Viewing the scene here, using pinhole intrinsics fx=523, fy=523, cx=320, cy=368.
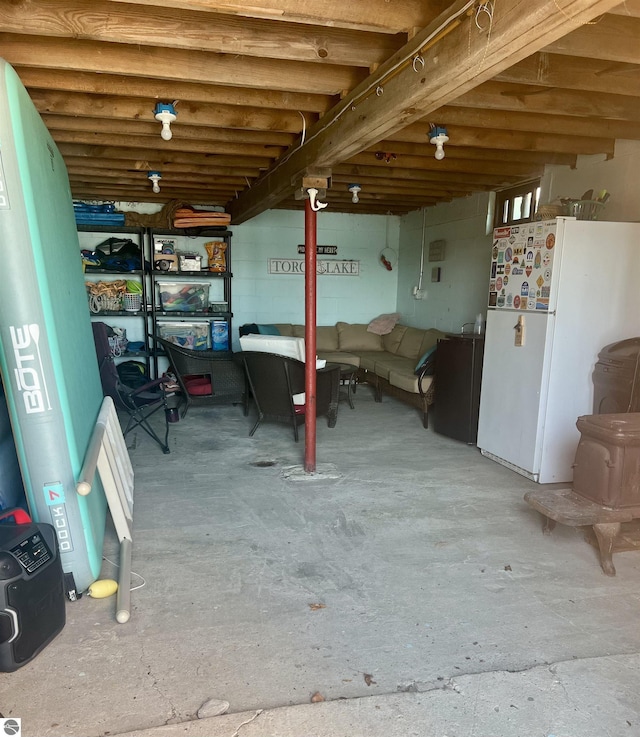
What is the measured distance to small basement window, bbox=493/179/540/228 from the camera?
505 centimetres

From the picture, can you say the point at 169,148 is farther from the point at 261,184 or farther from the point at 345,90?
the point at 345,90

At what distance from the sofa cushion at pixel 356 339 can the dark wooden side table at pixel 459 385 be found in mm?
2567

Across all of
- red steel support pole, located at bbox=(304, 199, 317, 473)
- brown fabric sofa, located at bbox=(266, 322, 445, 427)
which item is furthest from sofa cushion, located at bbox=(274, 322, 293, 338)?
red steel support pole, located at bbox=(304, 199, 317, 473)

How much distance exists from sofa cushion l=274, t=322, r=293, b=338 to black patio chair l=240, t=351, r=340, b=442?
2.33 metres

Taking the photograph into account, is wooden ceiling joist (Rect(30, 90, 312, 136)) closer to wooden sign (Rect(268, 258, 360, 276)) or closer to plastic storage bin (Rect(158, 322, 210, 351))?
plastic storage bin (Rect(158, 322, 210, 351))

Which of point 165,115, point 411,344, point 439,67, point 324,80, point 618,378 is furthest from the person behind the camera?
point 411,344

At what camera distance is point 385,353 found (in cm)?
722

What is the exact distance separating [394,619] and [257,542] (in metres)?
0.94

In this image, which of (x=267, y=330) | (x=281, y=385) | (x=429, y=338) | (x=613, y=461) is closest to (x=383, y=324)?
(x=429, y=338)

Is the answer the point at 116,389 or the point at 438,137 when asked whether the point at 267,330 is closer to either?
the point at 116,389

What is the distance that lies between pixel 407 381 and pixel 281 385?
147 cm

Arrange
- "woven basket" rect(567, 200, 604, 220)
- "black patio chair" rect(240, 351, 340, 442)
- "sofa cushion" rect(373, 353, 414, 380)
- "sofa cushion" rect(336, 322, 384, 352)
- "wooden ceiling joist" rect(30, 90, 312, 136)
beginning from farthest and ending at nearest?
"sofa cushion" rect(336, 322, 384, 352)
"sofa cushion" rect(373, 353, 414, 380)
"black patio chair" rect(240, 351, 340, 442)
"woven basket" rect(567, 200, 604, 220)
"wooden ceiling joist" rect(30, 90, 312, 136)

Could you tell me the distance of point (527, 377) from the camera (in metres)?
3.77

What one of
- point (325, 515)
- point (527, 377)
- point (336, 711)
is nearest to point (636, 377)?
point (527, 377)
